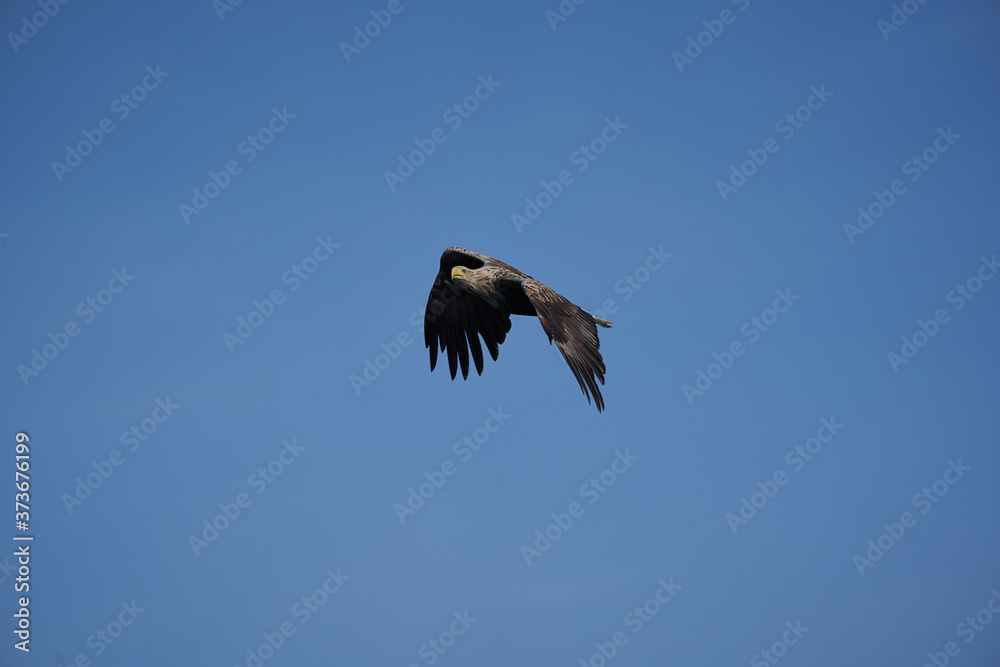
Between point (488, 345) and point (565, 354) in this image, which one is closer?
point (565, 354)

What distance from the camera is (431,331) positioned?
66.9 feet

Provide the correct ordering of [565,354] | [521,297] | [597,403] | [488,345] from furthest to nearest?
[488,345] → [521,297] → [565,354] → [597,403]

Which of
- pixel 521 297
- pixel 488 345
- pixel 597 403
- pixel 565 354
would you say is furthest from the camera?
pixel 488 345

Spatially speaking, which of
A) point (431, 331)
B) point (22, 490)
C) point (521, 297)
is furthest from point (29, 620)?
point (521, 297)

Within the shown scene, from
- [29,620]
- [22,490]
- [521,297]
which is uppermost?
[521,297]

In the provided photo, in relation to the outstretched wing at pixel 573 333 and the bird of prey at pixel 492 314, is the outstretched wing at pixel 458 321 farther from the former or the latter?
the outstretched wing at pixel 573 333

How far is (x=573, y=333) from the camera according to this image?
14734mm

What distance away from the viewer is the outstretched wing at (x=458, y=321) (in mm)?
19750

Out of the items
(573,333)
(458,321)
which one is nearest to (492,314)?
(458,321)

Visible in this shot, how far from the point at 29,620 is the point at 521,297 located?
12.0m

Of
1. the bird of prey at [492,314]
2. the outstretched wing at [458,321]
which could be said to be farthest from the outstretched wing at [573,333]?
the outstretched wing at [458,321]

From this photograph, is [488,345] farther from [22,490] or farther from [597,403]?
[22,490]

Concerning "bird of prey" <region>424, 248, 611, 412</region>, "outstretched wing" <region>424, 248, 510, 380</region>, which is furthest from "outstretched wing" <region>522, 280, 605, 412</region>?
"outstretched wing" <region>424, 248, 510, 380</region>

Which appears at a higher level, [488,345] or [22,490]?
[488,345]
